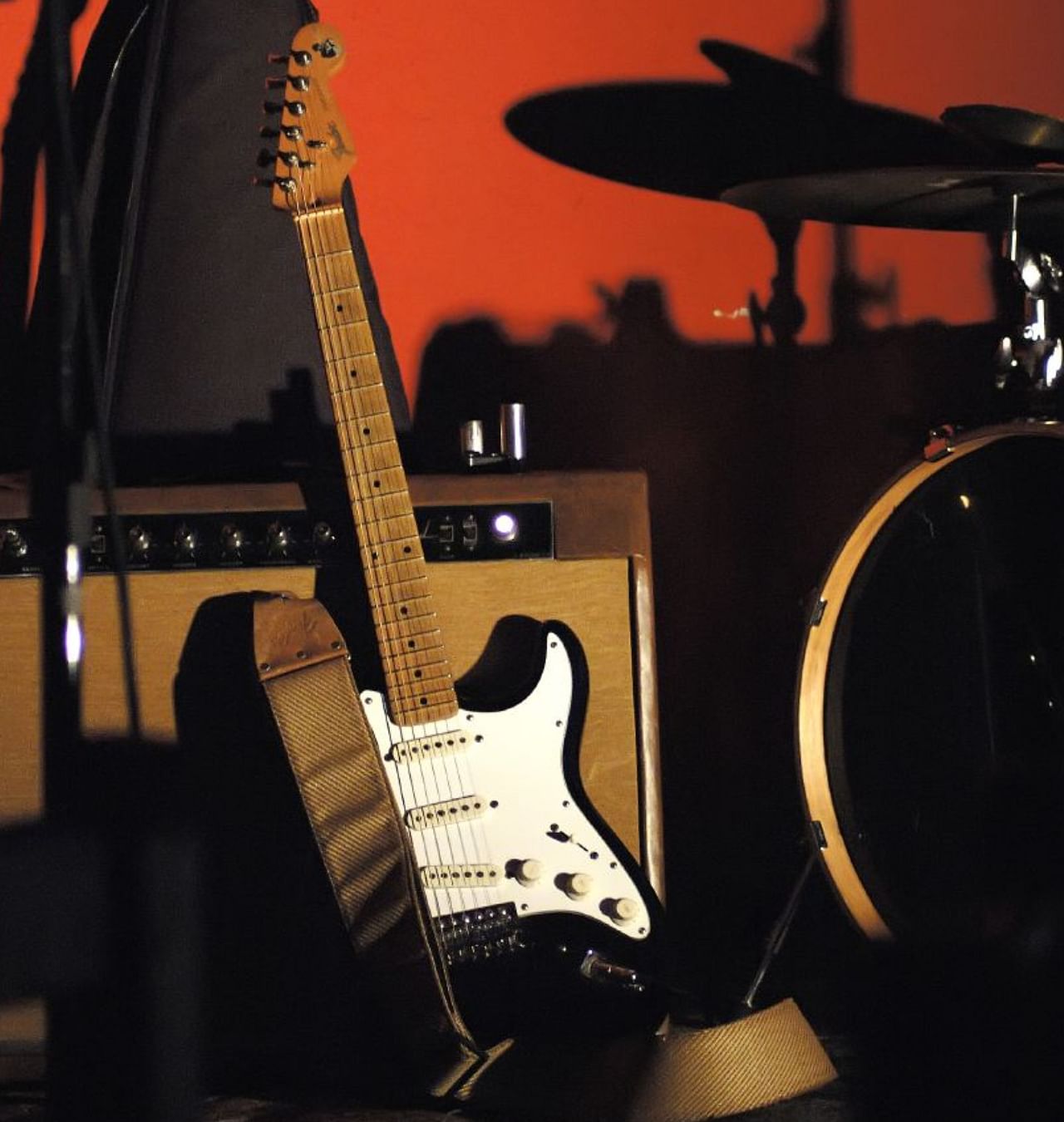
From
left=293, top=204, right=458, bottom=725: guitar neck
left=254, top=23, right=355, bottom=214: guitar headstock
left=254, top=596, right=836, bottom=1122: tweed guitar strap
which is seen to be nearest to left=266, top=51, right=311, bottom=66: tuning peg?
left=254, top=23, right=355, bottom=214: guitar headstock

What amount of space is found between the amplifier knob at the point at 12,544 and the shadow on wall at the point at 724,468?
1.86 ft

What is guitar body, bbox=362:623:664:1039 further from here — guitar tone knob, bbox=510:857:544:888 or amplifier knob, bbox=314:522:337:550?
amplifier knob, bbox=314:522:337:550

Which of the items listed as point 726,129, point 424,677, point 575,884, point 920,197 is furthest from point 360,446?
point 726,129

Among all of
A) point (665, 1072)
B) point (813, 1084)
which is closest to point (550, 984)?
point (665, 1072)

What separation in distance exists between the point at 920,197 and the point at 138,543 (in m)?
0.84

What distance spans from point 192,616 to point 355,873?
0.30 m

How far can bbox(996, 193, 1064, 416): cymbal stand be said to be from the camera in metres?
1.31

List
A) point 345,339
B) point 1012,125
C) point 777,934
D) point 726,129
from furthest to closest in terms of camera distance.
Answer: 1. point 726,129
2. point 777,934
3. point 345,339
4. point 1012,125

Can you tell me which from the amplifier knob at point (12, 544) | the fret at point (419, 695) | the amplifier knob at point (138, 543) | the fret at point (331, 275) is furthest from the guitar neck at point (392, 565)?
the amplifier knob at point (12, 544)

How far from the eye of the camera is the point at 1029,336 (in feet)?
4.32

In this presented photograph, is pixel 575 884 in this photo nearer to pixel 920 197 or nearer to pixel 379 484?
pixel 379 484

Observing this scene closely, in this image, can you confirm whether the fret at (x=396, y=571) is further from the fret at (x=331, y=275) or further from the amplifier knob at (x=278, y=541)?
the fret at (x=331, y=275)

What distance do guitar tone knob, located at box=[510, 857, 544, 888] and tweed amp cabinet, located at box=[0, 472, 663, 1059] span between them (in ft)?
0.31

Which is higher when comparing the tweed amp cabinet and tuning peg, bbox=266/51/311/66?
tuning peg, bbox=266/51/311/66
